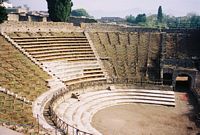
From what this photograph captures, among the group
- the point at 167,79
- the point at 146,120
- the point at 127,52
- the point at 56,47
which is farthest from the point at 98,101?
the point at 127,52

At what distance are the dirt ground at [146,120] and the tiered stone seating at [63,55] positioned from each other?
7.37 meters

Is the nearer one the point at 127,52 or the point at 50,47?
the point at 50,47

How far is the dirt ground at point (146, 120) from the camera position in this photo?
28.0 m

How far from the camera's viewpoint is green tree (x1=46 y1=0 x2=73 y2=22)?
166 feet

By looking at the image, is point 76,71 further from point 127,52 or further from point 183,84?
point 183,84

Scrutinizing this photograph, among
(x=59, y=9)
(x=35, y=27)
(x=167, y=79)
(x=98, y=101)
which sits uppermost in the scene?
(x=59, y=9)

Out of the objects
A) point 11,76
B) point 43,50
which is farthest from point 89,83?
point 11,76

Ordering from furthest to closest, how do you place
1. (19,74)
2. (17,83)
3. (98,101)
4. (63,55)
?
(63,55) → (98,101) → (19,74) → (17,83)

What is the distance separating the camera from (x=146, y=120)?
102 ft

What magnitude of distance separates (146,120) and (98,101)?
22.6ft

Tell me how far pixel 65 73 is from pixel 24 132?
769 inches

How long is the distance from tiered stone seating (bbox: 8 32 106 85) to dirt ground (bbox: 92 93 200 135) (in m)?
7.37

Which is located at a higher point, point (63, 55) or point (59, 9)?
point (59, 9)

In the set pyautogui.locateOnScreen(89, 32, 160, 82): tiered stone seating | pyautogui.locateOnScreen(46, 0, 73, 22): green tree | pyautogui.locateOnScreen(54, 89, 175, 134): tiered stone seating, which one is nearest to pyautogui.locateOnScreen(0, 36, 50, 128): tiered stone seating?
pyautogui.locateOnScreen(54, 89, 175, 134): tiered stone seating
